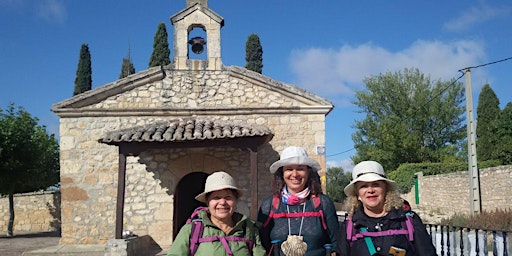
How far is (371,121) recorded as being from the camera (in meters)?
31.3

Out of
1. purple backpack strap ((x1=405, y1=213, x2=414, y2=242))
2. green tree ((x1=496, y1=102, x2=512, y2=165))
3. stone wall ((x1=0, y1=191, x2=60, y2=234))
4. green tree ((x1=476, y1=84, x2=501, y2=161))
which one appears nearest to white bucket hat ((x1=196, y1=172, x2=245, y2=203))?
purple backpack strap ((x1=405, y1=213, x2=414, y2=242))

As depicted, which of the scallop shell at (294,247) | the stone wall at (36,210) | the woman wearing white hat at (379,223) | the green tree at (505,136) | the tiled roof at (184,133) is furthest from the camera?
the green tree at (505,136)

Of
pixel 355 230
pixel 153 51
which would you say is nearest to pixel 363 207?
pixel 355 230

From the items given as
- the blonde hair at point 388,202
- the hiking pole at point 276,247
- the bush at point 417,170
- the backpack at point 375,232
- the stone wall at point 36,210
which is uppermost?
the bush at point 417,170

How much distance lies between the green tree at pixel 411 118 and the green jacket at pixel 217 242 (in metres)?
25.2

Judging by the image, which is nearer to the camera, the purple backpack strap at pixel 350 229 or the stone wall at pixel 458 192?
the purple backpack strap at pixel 350 229

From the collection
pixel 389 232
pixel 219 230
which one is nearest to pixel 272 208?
pixel 219 230

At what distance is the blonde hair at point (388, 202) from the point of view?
285 cm

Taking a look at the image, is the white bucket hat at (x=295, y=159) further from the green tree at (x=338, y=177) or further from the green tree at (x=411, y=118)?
the green tree at (x=338, y=177)

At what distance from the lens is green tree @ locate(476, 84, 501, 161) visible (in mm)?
22297

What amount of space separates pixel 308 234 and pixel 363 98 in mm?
30207

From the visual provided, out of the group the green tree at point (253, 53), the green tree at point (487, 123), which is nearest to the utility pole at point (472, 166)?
Result: the green tree at point (487, 123)

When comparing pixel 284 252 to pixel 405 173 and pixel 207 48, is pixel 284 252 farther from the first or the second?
pixel 405 173

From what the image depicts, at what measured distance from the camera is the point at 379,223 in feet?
9.22
